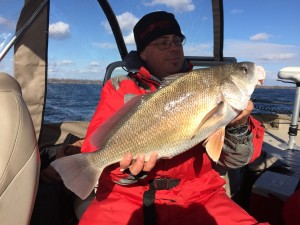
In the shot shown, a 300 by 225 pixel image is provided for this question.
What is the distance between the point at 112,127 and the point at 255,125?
1.46 metres

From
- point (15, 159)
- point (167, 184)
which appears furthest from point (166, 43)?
point (15, 159)

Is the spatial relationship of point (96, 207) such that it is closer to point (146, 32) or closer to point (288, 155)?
point (146, 32)

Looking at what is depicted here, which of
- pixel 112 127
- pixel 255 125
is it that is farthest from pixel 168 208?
pixel 255 125

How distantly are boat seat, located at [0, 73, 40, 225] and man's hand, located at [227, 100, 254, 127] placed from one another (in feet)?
5.76

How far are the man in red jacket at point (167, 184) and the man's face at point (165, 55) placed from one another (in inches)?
15.1

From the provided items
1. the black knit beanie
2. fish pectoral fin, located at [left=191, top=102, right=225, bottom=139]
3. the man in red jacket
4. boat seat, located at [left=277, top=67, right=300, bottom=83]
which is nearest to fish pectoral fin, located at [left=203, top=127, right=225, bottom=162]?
fish pectoral fin, located at [left=191, top=102, right=225, bottom=139]

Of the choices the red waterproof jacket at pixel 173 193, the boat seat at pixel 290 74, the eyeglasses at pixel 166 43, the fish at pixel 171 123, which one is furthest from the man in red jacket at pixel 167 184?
the boat seat at pixel 290 74

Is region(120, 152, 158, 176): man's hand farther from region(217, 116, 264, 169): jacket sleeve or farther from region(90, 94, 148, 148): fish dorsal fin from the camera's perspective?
region(217, 116, 264, 169): jacket sleeve

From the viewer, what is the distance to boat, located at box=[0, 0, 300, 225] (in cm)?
243

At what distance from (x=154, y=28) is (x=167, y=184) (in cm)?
186

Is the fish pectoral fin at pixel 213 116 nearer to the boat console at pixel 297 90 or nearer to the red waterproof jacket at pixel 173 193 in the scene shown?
the red waterproof jacket at pixel 173 193

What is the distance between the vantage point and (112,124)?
2.94 m

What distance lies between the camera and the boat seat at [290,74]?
228 inches

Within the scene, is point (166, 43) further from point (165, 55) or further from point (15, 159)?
point (15, 159)
